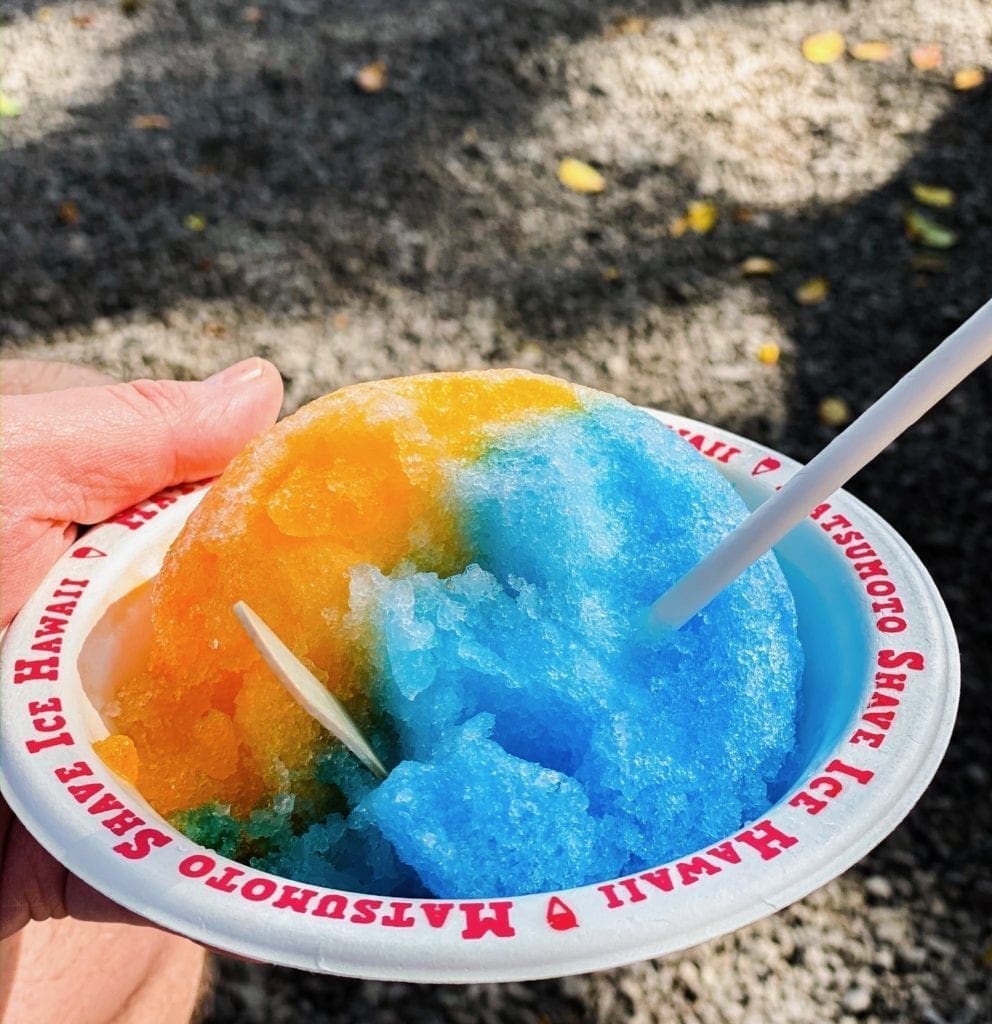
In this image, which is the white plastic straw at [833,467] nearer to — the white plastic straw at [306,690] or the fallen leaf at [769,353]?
the white plastic straw at [306,690]

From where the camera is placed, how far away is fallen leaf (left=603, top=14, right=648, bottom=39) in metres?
4.98

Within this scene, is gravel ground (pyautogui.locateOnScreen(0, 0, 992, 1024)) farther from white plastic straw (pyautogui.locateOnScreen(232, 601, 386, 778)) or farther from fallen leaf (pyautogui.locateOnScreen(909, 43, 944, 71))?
white plastic straw (pyautogui.locateOnScreen(232, 601, 386, 778))

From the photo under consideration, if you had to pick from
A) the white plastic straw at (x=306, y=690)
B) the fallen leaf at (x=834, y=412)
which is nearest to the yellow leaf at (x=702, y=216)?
the fallen leaf at (x=834, y=412)

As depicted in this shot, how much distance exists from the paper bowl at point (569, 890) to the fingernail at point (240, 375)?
1.42 feet

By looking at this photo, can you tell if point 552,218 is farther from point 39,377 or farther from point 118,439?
point 118,439

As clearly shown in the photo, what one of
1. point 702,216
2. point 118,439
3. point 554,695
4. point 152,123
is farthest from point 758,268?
point 554,695

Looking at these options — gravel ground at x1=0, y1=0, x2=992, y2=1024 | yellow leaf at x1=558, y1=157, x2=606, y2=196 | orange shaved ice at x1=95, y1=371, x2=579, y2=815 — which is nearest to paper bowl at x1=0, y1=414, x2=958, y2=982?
orange shaved ice at x1=95, y1=371, x2=579, y2=815

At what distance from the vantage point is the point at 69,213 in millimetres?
4250

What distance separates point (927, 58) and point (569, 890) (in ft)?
15.0

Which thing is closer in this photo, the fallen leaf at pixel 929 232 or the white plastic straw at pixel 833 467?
the white plastic straw at pixel 833 467

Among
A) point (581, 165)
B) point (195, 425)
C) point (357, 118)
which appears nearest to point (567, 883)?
point (195, 425)

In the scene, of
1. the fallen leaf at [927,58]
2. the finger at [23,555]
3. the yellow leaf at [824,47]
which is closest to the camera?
the finger at [23,555]

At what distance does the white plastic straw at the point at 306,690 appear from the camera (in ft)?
3.67

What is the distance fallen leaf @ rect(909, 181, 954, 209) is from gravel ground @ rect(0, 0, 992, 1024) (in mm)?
52
